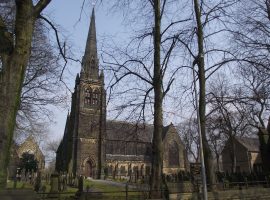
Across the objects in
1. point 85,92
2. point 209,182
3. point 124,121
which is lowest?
point 209,182

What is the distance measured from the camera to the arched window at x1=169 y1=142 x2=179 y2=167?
61844mm

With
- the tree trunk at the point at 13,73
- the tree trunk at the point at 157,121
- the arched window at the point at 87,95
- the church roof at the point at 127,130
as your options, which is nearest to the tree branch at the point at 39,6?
the tree trunk at the point at 13,73

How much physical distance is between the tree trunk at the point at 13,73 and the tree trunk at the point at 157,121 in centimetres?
718

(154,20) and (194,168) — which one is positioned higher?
(154,20)

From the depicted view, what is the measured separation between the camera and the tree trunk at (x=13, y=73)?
5863 mm

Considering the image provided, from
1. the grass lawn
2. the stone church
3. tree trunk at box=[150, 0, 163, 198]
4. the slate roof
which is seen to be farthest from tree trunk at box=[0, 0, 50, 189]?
the slate roof

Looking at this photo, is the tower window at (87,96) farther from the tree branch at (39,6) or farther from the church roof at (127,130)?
the tree branch at (39,6)

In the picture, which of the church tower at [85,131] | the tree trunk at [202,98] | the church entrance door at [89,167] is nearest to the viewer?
the tree trunk at [202,98]

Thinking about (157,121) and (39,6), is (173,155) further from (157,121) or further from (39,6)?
(39,6)

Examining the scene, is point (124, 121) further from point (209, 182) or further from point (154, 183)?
point (209, 182)

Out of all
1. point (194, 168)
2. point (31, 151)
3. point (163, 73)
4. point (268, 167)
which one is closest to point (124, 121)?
point (163, 73)

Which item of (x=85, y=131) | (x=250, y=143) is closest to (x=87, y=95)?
(x=85, y=131)

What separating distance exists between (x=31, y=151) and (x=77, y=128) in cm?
1821

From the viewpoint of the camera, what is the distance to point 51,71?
797 inches
